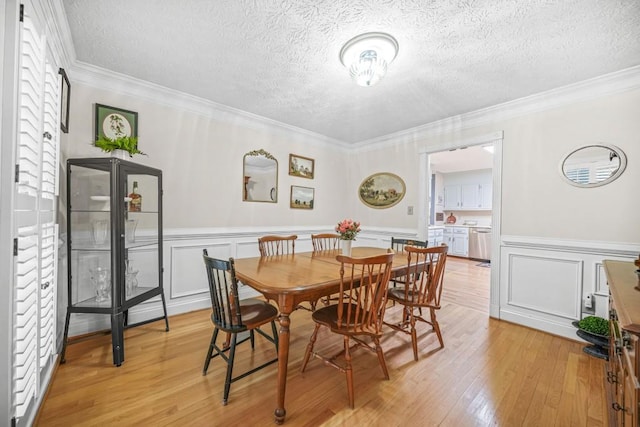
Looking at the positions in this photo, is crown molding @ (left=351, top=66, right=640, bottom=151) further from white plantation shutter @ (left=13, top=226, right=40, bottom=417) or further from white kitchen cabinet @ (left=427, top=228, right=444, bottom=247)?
white plantation shutter @ (left=13, top=226, right=40, bottom=417)

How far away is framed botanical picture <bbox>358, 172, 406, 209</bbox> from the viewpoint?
13.8 ft

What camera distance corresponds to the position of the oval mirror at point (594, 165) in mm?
2367

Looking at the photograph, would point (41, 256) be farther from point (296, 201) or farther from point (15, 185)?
point (296, 201)

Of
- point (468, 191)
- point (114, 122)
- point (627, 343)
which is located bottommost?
point (627, 343)

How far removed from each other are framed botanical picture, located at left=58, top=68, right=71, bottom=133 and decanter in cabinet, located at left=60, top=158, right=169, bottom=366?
34 cm

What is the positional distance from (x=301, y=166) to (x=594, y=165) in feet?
11.0

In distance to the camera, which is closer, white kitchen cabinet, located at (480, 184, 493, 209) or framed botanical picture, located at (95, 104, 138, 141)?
framed botanical picture, located at (95, 104, 138, 141)

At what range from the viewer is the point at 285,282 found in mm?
1669

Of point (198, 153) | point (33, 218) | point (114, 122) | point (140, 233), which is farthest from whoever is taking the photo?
point (198, 153)

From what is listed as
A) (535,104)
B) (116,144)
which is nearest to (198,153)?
(116,144)

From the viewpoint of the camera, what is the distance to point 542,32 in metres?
1.82

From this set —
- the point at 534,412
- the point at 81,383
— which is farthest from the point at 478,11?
the point at 81,383

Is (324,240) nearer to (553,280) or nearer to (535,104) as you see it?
(553,280)

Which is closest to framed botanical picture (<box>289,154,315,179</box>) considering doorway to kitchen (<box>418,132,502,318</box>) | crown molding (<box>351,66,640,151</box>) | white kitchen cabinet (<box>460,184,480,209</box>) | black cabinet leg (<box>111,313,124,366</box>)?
crown molding (<box>351,66,640,151</box>)
